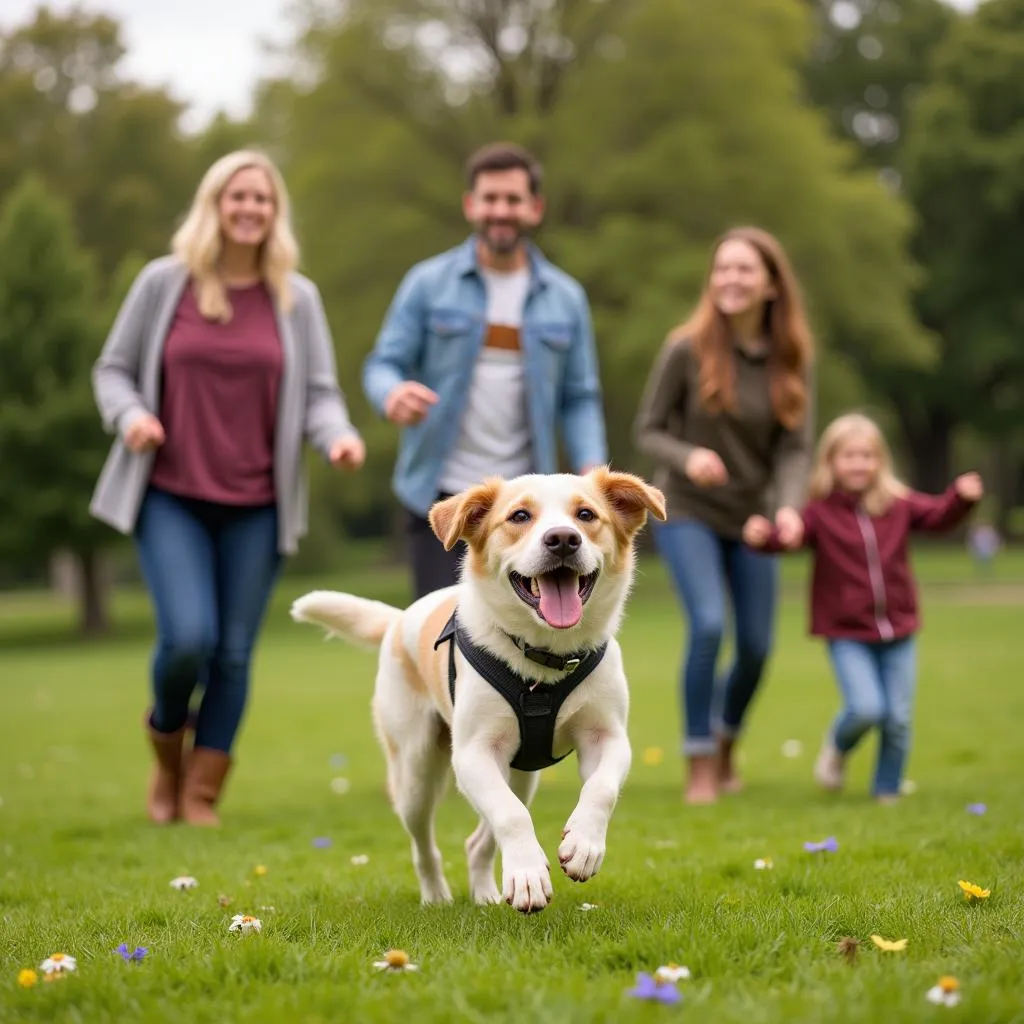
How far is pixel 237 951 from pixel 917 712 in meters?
9.46

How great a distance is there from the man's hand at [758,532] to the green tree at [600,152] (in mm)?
21244

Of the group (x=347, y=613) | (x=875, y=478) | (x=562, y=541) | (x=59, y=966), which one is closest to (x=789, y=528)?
(x=875, y=478)

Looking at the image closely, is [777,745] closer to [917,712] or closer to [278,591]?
[917,712]

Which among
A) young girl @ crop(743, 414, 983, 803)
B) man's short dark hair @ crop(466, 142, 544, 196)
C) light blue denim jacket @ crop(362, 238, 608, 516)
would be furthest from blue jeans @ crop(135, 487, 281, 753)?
young girl @ crop(743, 414, 983, 803)

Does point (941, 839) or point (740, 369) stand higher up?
point (740, 369)

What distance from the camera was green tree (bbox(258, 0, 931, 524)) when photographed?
29.1m

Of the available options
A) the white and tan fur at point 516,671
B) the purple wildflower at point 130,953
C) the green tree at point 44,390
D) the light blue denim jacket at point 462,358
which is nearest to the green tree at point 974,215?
the green tree at point 44,390

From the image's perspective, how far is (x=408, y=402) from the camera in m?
5.58

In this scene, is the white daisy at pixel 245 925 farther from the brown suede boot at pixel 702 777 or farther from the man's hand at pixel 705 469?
the brown suede boot at pixel 702 777

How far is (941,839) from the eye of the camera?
534 centimetres

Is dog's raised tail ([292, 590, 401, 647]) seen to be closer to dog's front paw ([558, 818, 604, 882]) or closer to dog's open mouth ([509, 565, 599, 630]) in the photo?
dog's open mouth ([509, 565, 599, 630])

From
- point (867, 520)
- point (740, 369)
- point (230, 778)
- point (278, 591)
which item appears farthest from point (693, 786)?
point (278, 591)

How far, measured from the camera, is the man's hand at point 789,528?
271 inches

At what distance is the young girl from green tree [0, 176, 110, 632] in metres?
22.2
